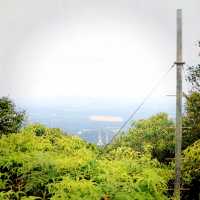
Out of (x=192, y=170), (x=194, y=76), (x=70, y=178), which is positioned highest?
(x=194, y=76)

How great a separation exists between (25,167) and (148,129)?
607 inches

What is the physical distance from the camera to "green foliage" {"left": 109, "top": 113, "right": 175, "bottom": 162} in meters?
18.2

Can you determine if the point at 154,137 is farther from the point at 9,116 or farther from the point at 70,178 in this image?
the point at 70,178

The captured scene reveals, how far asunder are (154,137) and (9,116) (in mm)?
6248

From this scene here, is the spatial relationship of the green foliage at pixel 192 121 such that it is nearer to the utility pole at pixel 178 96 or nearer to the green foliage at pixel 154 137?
the green foliage at pixel 154 137

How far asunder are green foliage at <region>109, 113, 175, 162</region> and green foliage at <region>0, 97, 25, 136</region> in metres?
4.36

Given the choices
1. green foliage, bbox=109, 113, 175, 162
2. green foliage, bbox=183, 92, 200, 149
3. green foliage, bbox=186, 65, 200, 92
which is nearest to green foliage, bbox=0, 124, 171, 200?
green foliage, bbox=183, 92, 200, 149

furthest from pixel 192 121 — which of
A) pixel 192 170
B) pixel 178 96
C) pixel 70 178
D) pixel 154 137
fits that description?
pixel 70 178

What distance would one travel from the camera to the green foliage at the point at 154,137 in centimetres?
1817

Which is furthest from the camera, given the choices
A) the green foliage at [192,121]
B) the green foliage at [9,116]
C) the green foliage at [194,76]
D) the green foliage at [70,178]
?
the green foliage at [9,116]

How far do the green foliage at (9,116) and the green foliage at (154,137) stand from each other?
436 cm

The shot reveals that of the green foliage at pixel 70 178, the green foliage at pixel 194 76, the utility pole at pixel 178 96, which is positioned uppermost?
the green foliage at pixel 194 76

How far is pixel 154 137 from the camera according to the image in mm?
21000

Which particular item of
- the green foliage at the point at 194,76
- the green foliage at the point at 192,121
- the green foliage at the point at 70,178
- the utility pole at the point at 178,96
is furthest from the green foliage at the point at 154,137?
the green foliage at the point at 70,178
